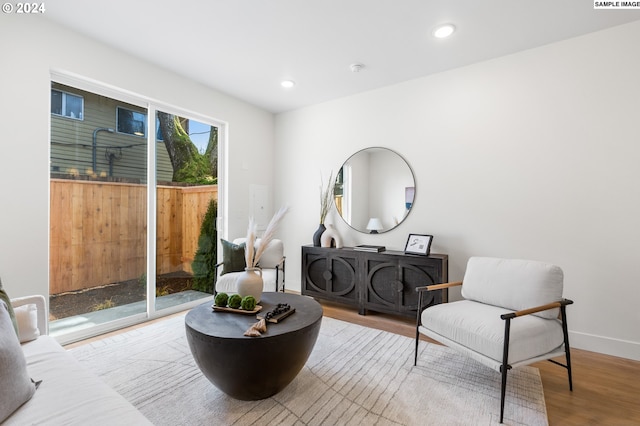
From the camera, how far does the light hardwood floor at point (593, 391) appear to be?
1.70 m

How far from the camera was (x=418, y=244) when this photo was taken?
128 inches

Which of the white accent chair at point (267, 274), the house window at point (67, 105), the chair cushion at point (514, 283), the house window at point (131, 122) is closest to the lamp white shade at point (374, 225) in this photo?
the white accent chair at point (267, 274)

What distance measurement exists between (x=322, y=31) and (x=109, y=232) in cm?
274

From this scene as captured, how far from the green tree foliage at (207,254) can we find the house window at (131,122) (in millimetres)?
1137

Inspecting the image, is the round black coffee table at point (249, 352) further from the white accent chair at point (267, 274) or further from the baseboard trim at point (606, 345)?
the baseboard trim at point (606, 345)

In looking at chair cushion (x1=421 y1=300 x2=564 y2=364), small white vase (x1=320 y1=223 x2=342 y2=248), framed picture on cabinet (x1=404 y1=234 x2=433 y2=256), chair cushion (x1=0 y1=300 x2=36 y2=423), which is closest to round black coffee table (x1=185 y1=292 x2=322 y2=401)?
chair cushion (x1=0 y1=300 x2=36 y2=423)

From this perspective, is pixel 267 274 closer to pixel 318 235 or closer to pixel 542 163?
pixel 318 235

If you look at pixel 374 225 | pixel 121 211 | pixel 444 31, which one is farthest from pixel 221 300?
pixel 444 31

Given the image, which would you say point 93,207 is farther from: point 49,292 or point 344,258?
point 344,258

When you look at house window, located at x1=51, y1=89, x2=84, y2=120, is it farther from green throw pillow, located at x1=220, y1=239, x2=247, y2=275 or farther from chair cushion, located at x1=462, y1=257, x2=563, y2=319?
chair cushion, located at x1=462, y1=257, x2=563, y2=319

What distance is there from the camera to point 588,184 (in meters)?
2.58

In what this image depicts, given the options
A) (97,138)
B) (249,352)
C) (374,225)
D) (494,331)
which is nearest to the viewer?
(249,352)

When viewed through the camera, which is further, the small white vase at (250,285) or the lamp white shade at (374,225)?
the lamp white shade at (374,225)

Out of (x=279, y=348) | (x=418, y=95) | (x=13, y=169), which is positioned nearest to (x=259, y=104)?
(x=418, y=95)
